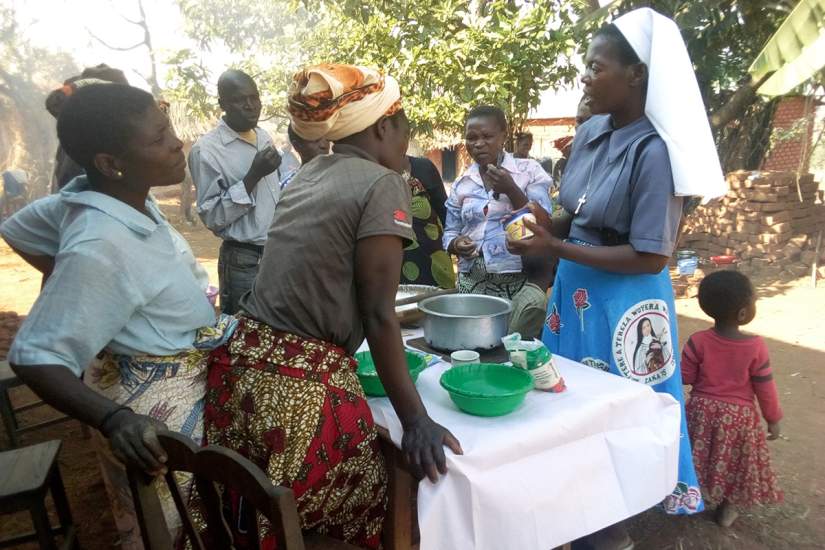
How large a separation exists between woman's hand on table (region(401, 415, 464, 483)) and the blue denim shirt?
4.88 ft

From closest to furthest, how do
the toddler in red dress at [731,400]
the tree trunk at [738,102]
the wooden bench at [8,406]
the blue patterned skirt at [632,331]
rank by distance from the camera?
the blue patterned skirt at [632,331] < the toddler in red dress at [731,400] < the wooden bench at [8,406] < the tree trunk at [738,102]

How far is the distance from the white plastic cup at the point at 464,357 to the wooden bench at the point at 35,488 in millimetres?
1539

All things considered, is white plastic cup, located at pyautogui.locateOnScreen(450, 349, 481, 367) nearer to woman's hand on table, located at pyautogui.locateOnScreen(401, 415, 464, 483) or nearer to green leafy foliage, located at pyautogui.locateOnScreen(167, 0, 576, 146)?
woman's hand on table, located at pyautogui.locateOnScreen(401, 415, 464, 483)

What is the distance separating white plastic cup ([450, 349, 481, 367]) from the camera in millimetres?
1876

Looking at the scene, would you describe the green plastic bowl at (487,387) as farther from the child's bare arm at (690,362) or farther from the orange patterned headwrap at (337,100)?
the child's bare arm at (690,362)

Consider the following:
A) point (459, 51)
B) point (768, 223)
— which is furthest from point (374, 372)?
point (768, 223)

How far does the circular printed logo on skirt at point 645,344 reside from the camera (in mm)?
1995

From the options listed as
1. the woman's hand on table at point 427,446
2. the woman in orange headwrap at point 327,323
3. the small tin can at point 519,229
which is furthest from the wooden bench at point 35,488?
the small tin can at point 519,229

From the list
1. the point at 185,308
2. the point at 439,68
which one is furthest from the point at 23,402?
the point at 439,68

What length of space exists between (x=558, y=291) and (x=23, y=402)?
427 centimetres

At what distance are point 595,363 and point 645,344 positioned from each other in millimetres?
194

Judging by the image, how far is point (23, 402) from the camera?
14.1 feet

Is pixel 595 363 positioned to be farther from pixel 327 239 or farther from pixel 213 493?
pixel 213 493

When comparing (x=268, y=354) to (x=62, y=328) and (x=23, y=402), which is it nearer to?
(x=62, y=328)
